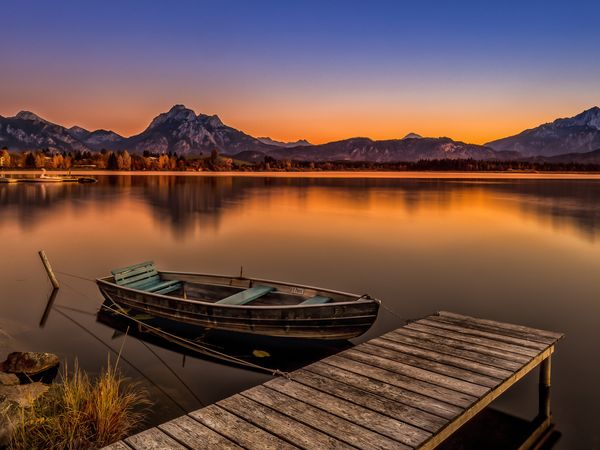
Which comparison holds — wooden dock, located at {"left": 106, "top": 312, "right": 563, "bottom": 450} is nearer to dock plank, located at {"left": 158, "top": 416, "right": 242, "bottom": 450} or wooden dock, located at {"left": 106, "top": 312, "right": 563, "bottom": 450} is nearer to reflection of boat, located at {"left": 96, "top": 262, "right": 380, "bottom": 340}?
dock plank, located at {"left": 158, "top": 416, "right": 242, "bottom": 450}

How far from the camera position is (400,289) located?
19859 millimetres

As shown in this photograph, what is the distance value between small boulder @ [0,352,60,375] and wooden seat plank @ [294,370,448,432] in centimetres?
656

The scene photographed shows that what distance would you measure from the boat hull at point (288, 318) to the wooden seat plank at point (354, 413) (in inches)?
156

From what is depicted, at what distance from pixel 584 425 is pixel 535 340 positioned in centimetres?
172

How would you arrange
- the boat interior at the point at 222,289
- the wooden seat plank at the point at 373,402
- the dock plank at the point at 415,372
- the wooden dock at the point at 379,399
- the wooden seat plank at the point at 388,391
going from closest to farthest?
the wooden dock at the point at 379,399 → the wooden seat plank at the point at 373,402 → the wooden seat plank at the point at 388,391 → the dock plank at the point at 415,372 → the boat interior at the point at 222,289

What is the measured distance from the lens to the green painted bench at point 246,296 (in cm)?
1367

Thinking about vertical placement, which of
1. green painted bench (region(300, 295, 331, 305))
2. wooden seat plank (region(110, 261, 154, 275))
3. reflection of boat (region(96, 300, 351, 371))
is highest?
wooden seat plank (region(110, 261, 154, 275))

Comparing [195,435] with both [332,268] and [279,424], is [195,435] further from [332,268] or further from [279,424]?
[332,268]

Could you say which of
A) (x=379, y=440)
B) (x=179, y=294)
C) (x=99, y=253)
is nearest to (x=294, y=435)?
(x=379, y=440)

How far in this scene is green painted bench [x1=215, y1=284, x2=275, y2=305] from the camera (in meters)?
13.7

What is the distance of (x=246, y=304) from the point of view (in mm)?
13812

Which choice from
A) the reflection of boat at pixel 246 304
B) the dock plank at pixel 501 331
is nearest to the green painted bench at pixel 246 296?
the reflection of boat at pixel 246 304

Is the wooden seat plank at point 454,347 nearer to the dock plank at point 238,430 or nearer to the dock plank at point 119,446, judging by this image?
the dock plank at point 238,430

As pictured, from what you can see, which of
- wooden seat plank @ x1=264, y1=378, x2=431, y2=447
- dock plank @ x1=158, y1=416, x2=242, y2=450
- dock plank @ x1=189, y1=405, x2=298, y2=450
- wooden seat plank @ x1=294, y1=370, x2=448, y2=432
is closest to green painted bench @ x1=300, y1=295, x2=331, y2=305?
wooden seat plank @ x1=294, y1=370, x2=448, y2=432
